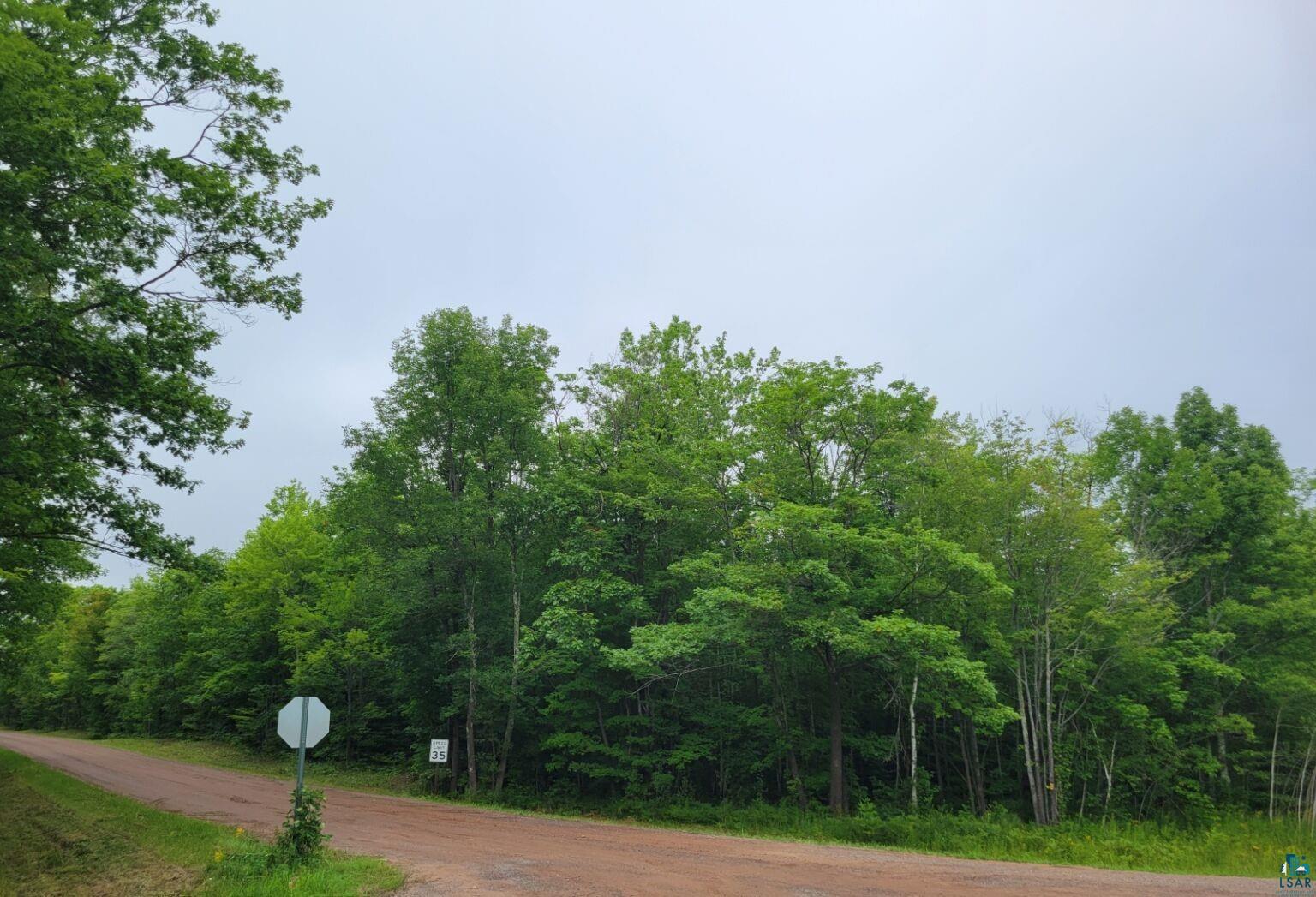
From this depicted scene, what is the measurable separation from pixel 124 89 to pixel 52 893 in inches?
463

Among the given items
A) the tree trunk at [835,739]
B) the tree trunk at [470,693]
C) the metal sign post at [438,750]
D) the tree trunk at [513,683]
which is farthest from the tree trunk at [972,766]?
the metal sign post at [438,750]

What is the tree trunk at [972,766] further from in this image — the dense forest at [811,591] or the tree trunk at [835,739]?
the tree trunk at [835,739]

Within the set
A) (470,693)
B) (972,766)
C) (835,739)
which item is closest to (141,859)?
(470,693)

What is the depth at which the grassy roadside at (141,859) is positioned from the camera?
977 centimetres

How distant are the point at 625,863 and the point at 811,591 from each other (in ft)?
29.0

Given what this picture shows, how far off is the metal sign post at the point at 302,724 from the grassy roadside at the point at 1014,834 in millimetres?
10724

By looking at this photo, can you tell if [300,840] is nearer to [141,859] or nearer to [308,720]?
[308,720]

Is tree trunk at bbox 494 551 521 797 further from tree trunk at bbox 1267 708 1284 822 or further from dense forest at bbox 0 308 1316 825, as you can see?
tree trunk at bbox 1267 708 1284 822

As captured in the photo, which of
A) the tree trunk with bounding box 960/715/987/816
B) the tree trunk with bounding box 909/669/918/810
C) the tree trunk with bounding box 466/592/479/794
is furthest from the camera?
the tree trunk with bounding box 466/592/479/794

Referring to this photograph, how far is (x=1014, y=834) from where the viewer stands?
16219mm

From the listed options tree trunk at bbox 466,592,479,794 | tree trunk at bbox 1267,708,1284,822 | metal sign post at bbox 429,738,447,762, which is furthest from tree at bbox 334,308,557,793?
tree trunk at bbox 1267,708,1284,822

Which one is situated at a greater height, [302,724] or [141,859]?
[302,724]

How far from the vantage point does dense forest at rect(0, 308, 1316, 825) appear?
19641mm

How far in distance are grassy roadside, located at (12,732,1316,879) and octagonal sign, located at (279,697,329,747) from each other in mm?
10789
